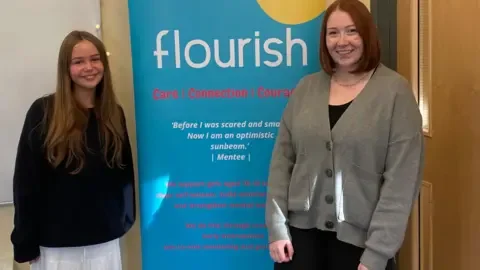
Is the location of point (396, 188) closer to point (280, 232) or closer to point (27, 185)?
point (280, 232)

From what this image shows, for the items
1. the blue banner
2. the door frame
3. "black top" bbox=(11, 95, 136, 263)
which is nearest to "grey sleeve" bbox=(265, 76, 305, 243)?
the blue banner

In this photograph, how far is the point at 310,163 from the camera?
163 cm

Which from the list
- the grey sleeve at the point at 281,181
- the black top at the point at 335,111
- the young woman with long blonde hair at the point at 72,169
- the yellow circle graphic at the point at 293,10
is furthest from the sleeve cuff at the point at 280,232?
the yellow circle graphic at the point at 293,10

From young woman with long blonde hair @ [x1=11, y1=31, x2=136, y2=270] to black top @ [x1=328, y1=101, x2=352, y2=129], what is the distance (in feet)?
2.64

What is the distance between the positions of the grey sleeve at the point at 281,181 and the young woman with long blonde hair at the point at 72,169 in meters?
0.61

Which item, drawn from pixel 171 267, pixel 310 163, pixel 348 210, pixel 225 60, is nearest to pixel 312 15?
pixel 225 60

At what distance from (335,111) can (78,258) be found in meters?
1.08

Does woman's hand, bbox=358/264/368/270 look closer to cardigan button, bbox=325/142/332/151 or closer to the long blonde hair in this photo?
cardigan button, bbox=325/142/332/151

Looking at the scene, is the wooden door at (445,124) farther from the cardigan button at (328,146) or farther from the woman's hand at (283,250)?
the woman's hand at (283,250)

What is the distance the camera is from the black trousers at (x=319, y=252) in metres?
1.61

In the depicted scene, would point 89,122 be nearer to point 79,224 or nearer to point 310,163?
point 79,224

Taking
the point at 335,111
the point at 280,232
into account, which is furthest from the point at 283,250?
the point at 335,111

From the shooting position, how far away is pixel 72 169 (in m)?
1.85

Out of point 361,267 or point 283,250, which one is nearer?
point 361,267
